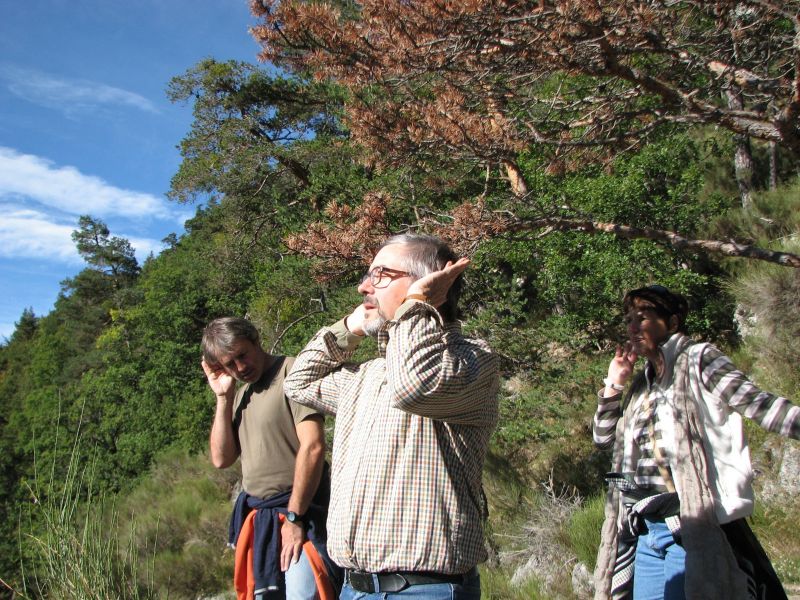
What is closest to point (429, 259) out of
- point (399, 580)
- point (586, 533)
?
point (399, 580)

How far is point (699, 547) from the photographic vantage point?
196cm

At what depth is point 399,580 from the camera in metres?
1.53

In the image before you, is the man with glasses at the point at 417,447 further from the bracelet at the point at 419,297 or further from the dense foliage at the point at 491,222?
the dense foliage at the point at 491,222

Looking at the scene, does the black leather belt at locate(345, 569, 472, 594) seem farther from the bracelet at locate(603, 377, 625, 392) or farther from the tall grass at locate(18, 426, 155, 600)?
the tall grass at locate(18, 426, 155, 600)

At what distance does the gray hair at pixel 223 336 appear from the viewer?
2.74m

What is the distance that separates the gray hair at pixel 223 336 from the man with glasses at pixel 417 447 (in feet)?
3.48

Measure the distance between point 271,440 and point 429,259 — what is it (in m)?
1.28

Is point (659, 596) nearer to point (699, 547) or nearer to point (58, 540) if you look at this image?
point (699, 547)

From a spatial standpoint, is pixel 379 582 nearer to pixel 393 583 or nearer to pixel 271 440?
pixel 393 583

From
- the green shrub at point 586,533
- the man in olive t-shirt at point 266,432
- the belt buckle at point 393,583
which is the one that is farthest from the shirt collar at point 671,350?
the green shrub at point 586,533

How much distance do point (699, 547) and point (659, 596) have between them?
0.99 feet

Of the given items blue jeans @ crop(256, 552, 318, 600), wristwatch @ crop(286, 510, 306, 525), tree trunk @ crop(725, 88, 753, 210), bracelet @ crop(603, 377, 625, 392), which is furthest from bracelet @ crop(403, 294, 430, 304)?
tree trunk @ crop(725, 88, 753, 210)

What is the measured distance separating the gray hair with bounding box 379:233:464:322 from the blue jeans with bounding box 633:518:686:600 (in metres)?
1.06

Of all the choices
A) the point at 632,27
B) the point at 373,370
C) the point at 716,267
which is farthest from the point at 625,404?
the point at 716,267
